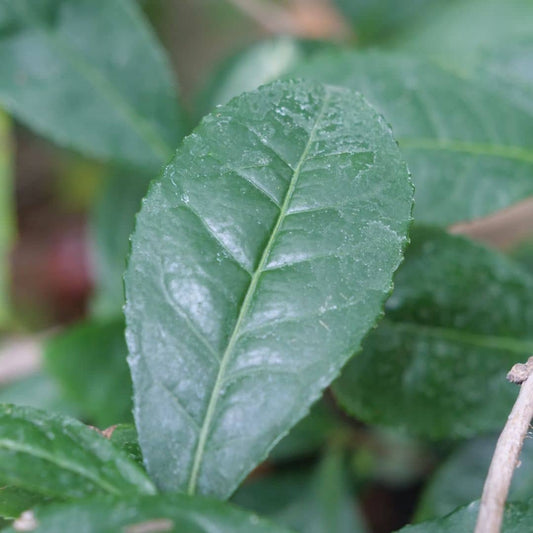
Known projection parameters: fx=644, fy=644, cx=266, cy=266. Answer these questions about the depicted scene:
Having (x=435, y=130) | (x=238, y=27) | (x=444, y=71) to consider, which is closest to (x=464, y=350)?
(x=435, y=130)

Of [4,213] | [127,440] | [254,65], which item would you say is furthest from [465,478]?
[4,213]

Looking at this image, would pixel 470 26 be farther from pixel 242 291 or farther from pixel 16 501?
pixel 16 501

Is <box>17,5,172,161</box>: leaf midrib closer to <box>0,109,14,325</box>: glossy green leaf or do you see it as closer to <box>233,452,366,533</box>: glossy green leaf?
<box>0,109,14,325</box>: glossy green leaf

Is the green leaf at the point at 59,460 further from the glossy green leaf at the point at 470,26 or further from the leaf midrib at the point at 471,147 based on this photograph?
the glossy green leaf at the point at 470,26

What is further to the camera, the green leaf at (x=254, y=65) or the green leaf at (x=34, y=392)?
the green leaf at (x=34, y=392)

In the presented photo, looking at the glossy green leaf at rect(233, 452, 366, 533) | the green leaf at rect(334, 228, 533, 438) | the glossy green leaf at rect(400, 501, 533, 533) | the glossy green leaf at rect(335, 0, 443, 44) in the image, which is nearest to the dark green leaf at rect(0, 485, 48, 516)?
the glossy green leaf at rect(400, 501, 533, 533)

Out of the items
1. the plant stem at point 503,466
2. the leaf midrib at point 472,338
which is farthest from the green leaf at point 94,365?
the plant stem at point 503,466

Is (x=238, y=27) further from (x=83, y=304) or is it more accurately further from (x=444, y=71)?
(x=444, y=71)
